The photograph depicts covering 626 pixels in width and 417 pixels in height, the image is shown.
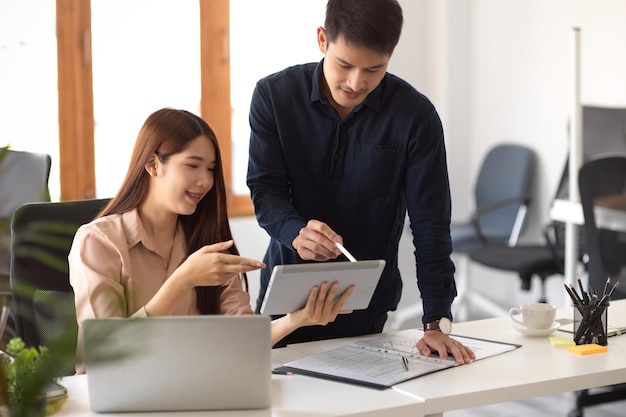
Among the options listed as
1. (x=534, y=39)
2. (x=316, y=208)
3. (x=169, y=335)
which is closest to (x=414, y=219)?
(x=316, y=208)

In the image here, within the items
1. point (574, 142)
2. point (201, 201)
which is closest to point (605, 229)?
point (574, 142)

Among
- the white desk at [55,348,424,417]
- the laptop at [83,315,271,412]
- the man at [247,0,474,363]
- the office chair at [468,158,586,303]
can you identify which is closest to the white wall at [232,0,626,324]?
the office chair at [468,158,586,303]

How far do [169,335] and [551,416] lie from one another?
235 centimetres

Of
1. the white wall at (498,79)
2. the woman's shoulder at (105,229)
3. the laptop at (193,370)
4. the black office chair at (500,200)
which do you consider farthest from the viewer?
the black office chair at (500,200)

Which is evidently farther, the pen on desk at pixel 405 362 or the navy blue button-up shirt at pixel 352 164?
the navy blue button-up shirt at pixel 352 164

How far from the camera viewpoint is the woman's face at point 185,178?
2016mm

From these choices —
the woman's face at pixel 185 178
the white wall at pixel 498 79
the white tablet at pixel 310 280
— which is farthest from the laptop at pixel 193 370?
the white wall at pixel 498 79

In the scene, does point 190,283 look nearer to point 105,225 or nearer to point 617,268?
point 105,225

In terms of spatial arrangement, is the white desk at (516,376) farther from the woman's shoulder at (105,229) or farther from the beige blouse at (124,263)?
the woman's shoulder at (105,229)

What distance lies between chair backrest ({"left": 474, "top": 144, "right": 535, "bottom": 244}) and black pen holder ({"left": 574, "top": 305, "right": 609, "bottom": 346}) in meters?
2.67

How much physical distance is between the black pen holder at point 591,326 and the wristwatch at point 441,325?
0.96 ft

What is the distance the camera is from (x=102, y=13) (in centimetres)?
432

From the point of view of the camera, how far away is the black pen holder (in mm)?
2002

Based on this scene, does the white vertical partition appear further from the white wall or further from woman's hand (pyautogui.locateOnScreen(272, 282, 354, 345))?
woman's hand (pyautogui.locateOnScreen(272, 282, 354, 345))
